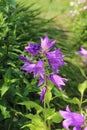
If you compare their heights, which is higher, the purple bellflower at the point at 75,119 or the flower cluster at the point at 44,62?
the flower cluster at the point at 44,62

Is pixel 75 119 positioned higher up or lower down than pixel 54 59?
lower down

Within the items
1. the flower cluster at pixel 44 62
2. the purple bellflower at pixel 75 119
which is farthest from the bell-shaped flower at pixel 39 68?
the purple bellflower at pixel 75 119

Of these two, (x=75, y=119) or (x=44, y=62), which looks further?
(x=44, y=62)

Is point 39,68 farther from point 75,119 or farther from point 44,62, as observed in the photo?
point 75,119

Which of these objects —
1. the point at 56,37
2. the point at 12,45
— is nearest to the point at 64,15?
the point at 56,37

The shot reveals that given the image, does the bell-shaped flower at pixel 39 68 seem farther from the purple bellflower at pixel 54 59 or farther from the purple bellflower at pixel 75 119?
the purple bellflower at pixel 75 119

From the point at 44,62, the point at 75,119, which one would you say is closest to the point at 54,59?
the point at 44,62

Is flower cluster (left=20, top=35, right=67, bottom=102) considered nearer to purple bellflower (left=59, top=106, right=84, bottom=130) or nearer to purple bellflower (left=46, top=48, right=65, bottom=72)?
purple bellflower (left=46, top=48, right=65, bottom=72)

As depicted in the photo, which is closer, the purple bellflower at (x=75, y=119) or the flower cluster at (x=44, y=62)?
the purple bellflower at (x=75, y=119)

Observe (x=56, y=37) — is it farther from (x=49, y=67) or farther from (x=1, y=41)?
(x=49, y=67)

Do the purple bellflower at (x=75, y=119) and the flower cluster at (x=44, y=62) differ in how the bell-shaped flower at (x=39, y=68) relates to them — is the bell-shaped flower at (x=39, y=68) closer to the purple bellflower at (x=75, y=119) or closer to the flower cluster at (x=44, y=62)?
the flower cluster at (x=44, y=62)

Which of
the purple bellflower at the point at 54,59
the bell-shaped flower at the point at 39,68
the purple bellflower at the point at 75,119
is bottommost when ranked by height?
the purple bellflower at the point at 75,119
